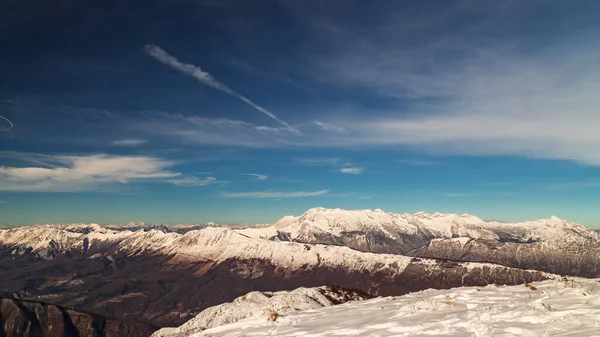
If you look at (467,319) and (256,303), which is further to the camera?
(256,303)

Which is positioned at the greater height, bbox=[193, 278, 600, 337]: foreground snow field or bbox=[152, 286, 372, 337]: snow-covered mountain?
bbox=[193, 278, 600, 337]: foreground snow field

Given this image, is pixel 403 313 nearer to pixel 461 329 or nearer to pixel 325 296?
pixel 461 329

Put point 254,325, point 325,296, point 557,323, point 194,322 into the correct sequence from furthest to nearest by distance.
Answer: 1. point 194,322
2. point 325,296
3. point 254,325
4. point 557,323

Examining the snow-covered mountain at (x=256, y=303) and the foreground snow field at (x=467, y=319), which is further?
the snow-covered mountain at (x=256, y=303)

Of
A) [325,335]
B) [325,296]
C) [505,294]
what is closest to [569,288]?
[505,294]

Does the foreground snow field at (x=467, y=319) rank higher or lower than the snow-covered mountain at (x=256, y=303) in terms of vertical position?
higher

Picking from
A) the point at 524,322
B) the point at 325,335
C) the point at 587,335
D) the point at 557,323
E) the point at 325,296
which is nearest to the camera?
the point at 587,335

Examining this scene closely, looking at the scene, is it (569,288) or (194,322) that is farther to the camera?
(194,322)

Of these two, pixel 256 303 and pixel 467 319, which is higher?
pixel 467 319
